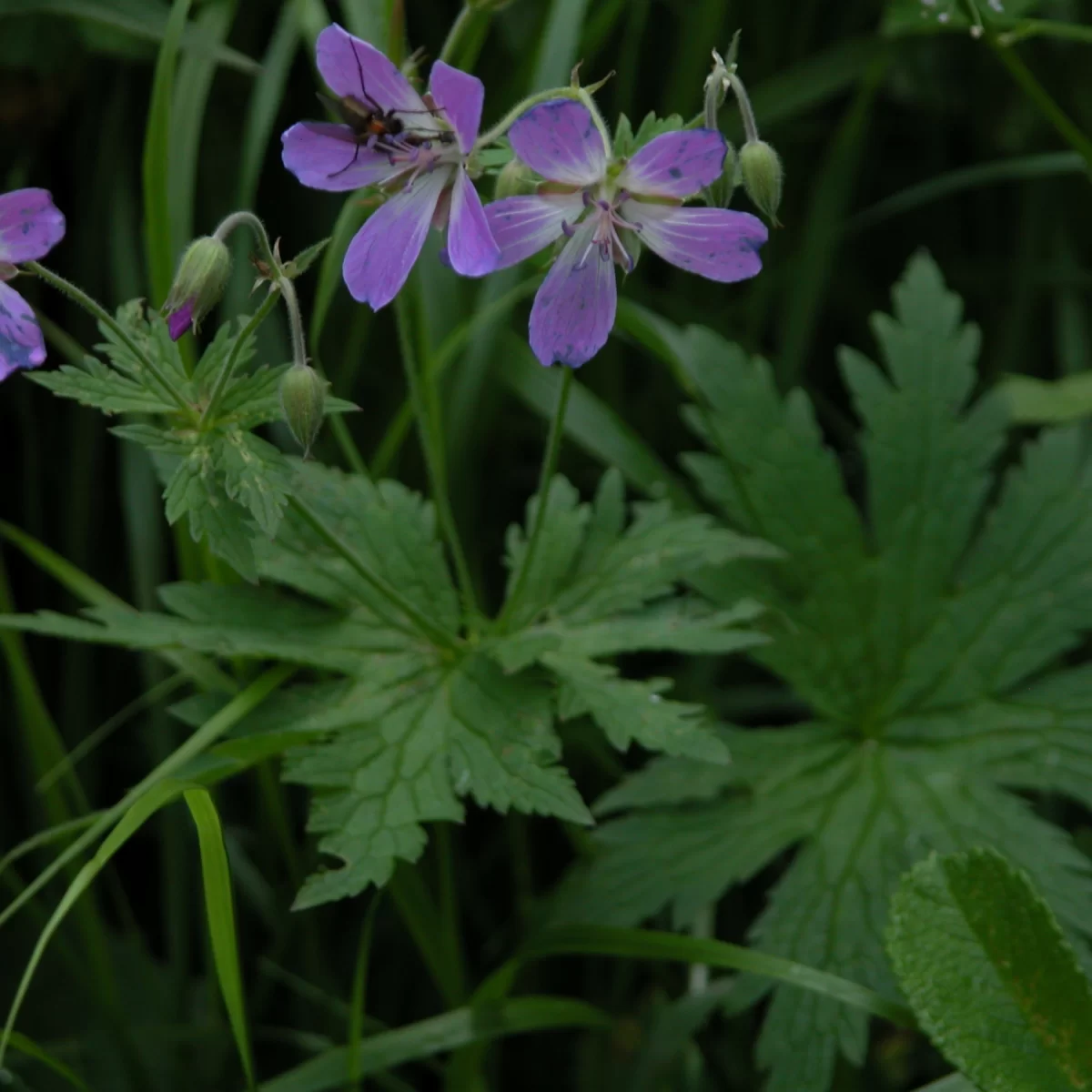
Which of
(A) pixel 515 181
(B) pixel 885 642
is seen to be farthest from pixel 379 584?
(B) pixel 885 642

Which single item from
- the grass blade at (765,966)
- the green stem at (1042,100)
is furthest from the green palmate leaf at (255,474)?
the green stem at (1042,100)

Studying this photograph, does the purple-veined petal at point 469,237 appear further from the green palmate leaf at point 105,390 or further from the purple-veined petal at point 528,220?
the green palmate leaf at point 105,390

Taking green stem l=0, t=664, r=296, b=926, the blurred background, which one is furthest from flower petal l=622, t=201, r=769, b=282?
green stem l=0, t=664, r=296, b=926

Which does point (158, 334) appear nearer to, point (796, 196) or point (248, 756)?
point (248, 756)

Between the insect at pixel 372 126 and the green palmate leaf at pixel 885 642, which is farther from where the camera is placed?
the green palmate leaf at pixel 885 642

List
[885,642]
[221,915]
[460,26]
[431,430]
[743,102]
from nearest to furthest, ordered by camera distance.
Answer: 1. [743,102]
2. [221,915]
3. [460,26]
4. [431,430]
5. [885,642]

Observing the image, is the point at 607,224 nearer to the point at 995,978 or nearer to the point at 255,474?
the point at 255,474

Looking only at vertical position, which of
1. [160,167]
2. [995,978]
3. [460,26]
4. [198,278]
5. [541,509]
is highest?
[460,26]
